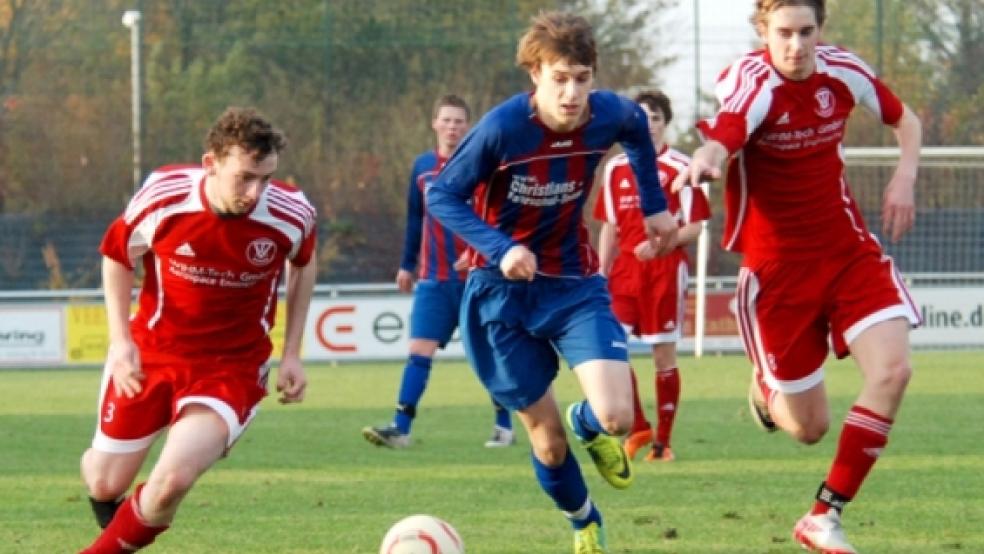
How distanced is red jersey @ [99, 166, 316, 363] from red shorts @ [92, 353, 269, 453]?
67mm

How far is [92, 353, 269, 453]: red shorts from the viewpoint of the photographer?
670 centimetres

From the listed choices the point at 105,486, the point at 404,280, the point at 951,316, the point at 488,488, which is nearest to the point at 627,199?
the point at 404,280

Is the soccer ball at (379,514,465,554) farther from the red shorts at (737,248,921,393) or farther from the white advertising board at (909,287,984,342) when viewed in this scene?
the white advertising board at (909,287,984,342)

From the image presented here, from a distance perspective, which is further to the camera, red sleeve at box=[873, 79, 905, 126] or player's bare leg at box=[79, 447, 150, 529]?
red sleeve at box=[873, 79, 905, 126]

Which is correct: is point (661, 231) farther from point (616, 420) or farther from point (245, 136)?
point (245, 136)

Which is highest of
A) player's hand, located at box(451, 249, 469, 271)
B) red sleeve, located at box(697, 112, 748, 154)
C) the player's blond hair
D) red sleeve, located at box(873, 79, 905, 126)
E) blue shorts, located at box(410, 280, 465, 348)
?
the player's blond hair

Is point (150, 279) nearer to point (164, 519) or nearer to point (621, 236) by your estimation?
point (164, 519)

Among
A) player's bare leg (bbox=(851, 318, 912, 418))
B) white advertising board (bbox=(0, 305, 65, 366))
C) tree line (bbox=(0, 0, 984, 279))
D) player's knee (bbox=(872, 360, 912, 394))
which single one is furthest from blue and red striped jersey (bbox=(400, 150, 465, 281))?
tree line (bbox=(0, 0, 984, 279))

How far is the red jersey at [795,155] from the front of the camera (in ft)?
23.6

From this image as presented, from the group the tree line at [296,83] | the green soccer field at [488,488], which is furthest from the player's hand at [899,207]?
the tree line at [296,83]

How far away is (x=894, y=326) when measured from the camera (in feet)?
23.2

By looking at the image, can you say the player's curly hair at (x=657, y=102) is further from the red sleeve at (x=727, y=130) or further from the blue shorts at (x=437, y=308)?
the red sleeve at (x=727, y=130)

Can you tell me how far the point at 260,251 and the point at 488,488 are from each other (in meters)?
2.94

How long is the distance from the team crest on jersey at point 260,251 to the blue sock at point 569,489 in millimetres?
1310
